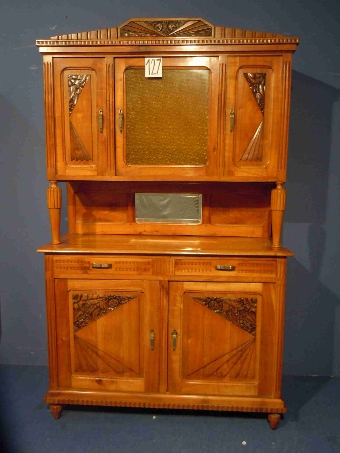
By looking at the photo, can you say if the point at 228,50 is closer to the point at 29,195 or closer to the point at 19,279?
the point at 29,195

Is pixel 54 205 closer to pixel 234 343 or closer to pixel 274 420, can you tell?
pixel 234 343

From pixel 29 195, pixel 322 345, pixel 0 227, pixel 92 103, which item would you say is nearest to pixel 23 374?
pixel 0 227

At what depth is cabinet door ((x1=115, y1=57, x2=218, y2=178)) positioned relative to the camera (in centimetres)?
186

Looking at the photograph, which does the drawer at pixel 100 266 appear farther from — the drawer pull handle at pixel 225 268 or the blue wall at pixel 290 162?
the blue wall at pixel 290 162

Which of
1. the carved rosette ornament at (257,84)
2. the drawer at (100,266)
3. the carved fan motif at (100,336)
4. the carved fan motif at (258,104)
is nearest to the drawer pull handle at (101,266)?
the drawer at (100,266)

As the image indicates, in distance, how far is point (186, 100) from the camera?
189cm

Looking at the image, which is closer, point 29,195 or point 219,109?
point 219,109

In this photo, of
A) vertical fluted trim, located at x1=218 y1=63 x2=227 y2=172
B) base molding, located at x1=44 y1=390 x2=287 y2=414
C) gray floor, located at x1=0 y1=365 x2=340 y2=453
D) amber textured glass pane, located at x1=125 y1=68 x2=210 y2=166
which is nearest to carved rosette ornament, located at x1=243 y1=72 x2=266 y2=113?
vertical fluted trim, located at x1=218 y1=63 x2=227 y2=172

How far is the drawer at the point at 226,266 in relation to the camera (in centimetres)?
182

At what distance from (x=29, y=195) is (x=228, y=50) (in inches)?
61.2

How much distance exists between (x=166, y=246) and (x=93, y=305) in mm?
507

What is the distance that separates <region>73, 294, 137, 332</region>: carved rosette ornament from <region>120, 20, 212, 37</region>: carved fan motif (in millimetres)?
1394

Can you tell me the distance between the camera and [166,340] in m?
1.89

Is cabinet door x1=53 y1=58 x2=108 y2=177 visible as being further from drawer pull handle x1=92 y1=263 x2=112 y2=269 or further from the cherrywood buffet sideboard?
drawer pull handle x1=92 y1=263 x2=112 y2=269
